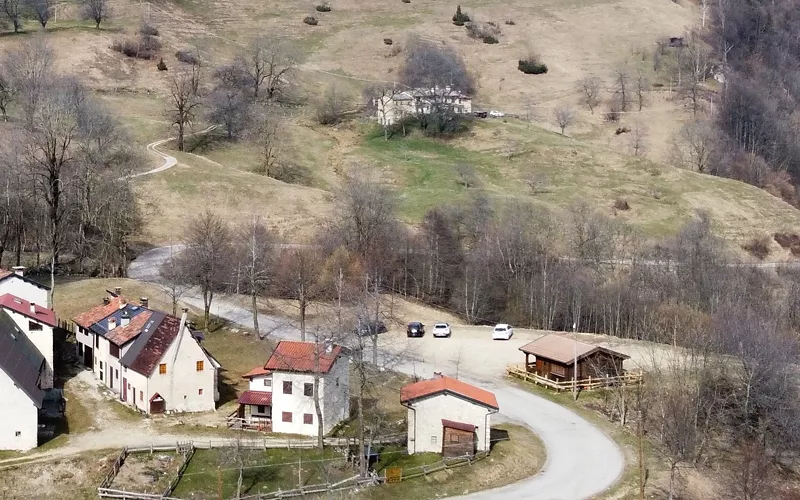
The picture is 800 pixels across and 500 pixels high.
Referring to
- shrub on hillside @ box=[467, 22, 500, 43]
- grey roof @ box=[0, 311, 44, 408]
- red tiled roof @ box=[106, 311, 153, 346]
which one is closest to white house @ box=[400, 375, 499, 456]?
red tiled roof @ box=[106, 311, 153, 346]

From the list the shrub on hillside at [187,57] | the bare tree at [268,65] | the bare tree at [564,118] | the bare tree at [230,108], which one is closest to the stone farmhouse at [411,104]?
the bare tree at [564,118]

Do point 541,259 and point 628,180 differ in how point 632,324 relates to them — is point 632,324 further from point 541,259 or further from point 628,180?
point 628,180

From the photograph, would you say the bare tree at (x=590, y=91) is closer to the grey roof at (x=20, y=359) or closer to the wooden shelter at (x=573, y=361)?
the wooden shelter at (x=573, y=361)

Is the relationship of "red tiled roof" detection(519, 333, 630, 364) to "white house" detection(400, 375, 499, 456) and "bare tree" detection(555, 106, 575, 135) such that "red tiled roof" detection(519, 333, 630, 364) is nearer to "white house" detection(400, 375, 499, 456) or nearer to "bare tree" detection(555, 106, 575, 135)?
"white house" detection(400, 375, 499, 456)

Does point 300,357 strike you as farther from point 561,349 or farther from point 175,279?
point 175,279

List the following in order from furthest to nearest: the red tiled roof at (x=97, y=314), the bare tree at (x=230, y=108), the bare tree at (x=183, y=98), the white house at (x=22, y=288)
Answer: the bare tree at (x=230, y=108), the bare tree at (x=183, y=98), the red tiled roof at (x=97, y=314), the white house at (x=22, y=288)

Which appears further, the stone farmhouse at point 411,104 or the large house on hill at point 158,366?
the stone farmhouse at point 411,104

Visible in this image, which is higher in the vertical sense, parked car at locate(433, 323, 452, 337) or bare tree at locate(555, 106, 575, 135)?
parked car at locate(433, 323, 452, 337)
